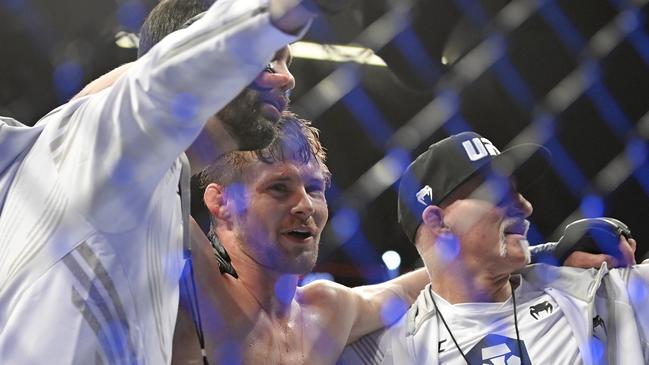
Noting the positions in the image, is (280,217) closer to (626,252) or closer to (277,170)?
(277,170)

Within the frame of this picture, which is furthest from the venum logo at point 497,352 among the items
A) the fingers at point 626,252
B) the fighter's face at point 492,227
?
the fingers at point 626,252

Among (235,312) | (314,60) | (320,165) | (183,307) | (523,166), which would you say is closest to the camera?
(183,307)

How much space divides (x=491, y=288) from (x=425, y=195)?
0.28 m

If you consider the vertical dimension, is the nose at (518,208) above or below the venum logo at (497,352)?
above

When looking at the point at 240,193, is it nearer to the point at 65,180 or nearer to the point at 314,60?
the point at 65,180

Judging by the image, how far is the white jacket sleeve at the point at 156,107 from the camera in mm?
655

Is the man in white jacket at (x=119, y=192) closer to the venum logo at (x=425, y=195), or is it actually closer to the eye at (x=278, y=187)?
the eye at (x=278, y=187)

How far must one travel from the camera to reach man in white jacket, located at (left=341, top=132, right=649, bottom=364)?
1.68 metres

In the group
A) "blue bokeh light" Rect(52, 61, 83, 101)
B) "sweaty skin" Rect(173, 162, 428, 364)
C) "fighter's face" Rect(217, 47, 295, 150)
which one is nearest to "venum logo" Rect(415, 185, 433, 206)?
"sweaty skin" Rect(173, 162, 428, 364)

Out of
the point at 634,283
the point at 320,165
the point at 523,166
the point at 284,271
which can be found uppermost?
the point at 320,165

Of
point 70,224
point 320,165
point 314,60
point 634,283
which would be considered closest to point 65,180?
point 70,224

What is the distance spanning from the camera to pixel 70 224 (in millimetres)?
798

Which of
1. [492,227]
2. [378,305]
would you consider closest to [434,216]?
[492,227]

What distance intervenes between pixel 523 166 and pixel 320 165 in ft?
1.68
